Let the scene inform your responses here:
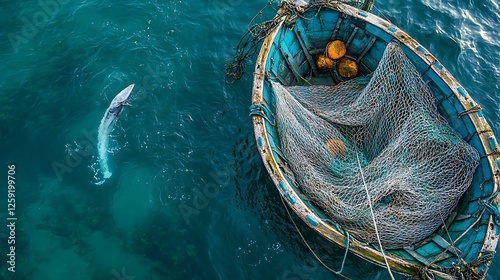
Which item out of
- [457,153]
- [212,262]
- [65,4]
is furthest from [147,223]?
[65,4]

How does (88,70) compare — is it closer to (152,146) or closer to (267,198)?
(152,146)

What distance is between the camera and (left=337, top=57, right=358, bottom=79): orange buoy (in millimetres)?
12422

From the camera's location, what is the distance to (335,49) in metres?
12.4

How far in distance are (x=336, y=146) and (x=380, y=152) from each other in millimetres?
1245

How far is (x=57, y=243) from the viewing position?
10453 millimetres

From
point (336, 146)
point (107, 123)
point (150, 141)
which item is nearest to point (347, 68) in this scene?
point (336, 146)

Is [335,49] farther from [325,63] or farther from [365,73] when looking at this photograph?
[365,73]

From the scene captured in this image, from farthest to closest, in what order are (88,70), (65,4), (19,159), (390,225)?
(65,4), (88,70), (19,159), (390,225)

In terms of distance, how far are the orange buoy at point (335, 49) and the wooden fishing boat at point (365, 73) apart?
0.84 ft

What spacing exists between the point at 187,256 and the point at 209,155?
3.08m

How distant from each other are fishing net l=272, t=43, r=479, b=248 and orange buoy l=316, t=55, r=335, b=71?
104 centimetres

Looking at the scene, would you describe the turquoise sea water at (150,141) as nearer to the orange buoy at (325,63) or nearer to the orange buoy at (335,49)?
the orange buoy at (325,63)

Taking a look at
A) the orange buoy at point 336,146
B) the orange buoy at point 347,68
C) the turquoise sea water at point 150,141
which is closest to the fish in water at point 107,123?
the turquoise sea water at point 150,141

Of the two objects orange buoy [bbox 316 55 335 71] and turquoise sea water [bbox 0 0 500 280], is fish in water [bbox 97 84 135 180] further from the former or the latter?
orange buoy [bbox 316 55 335 71]
